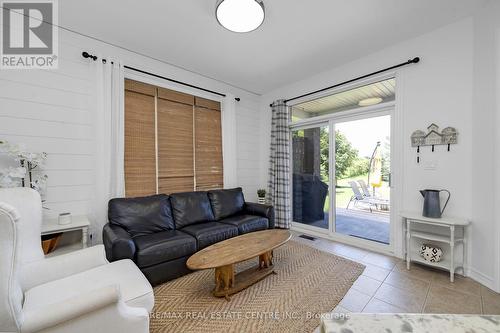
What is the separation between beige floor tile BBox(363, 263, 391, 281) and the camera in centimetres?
225

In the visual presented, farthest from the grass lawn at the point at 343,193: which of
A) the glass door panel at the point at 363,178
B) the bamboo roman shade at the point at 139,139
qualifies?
the bamboo roman shade at the point at 139,139

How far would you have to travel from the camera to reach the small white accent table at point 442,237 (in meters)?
2.14

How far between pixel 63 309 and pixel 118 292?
0.23m

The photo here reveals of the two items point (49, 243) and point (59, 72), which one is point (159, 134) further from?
point (49, 243)

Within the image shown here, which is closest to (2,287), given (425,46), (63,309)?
(63,309)

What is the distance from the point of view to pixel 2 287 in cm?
86

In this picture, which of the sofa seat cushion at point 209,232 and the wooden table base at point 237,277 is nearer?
the wooden table base at point 237,277

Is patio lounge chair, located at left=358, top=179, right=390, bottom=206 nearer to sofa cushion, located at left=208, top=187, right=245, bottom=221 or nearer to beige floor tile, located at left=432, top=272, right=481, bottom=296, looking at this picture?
beige floor tile, located at left=432, top=272, right=481, bottom=296

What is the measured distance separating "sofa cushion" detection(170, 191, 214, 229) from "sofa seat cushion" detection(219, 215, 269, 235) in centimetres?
29

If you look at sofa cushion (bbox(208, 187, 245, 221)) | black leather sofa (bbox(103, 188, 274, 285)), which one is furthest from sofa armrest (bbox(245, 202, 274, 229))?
sofa cushion (bbox(208, 187, 245, 221))

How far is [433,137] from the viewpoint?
7.96ft

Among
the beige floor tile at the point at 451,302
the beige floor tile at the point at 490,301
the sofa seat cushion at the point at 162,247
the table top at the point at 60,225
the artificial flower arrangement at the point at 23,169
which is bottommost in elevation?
the beige floor tile at the point at 451,302

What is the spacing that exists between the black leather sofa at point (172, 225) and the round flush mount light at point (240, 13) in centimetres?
226

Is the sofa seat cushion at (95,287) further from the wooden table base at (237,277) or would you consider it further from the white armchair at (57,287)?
the wooden table base at (237,277)
